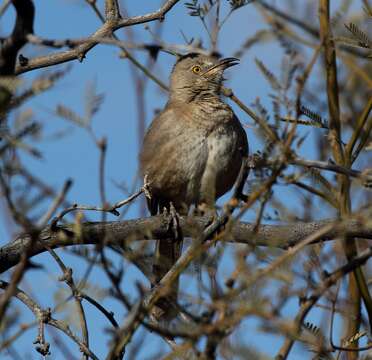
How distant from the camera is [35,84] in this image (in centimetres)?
249

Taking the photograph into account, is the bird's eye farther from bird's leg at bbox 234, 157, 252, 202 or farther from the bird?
bird's leg at bbox 234, 157, 252, 202

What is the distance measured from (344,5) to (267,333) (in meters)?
2.08

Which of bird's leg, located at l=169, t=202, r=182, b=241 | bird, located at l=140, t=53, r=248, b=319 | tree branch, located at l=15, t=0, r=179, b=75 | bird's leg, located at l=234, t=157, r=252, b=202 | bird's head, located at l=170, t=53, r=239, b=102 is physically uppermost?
bird's head, located at l=170, t=53, r=239, b=102

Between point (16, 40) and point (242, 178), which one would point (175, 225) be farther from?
point (16, 40)

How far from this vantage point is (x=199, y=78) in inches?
309

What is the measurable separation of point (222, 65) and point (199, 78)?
327 mm

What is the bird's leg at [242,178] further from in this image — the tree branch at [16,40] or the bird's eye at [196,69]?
the bird's eye at [196,69]

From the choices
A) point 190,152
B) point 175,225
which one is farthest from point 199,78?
point 175,225

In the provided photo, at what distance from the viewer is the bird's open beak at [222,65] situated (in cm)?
755

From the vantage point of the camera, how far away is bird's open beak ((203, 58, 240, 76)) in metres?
7.55

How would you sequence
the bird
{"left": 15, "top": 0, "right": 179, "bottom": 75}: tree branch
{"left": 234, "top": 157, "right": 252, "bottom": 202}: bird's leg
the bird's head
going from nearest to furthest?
{"left": 234, "top": 157, "right": 252, "bottom": 202}: bird's leg → {"left": 15, "top": 0, "right": 179, "bottom": 75}: tree branch → the bird → the bird's head

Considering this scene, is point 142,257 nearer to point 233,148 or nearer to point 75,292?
point 75,292

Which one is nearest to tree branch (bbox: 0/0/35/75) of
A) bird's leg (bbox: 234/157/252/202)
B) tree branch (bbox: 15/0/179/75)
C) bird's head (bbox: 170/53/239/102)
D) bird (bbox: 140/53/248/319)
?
bird's leg (bbox: 234/157/252/202)

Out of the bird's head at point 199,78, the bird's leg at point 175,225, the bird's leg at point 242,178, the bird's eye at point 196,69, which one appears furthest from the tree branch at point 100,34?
the bird's eye at point 196,69
